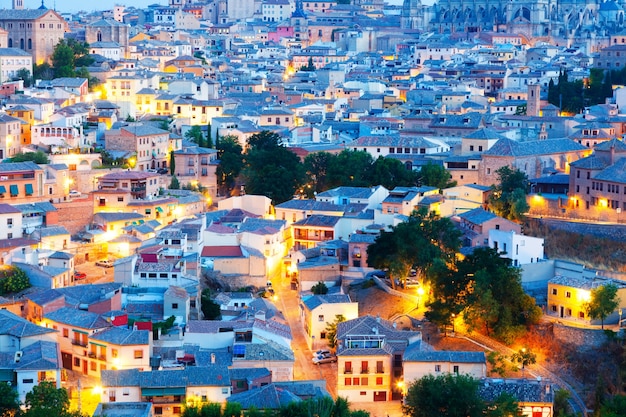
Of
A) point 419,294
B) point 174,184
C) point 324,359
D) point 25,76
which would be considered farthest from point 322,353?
point 25,76

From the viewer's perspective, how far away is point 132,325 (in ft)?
58.6

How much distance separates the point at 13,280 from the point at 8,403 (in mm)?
4892

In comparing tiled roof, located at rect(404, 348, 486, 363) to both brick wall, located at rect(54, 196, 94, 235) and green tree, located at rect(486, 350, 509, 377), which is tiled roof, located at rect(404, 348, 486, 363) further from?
brick wall, located at rect(54, 196, 94, 235)

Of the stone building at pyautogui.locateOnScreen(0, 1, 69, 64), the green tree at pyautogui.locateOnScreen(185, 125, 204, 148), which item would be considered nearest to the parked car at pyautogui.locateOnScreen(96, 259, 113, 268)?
the green tree at pyautogui.locateOnScreen(185, 125, 204, 148)

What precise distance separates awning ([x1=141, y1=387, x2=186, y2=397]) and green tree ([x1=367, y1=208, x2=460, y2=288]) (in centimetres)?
561

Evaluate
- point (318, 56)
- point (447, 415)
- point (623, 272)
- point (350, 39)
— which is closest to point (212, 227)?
point (623, 272)

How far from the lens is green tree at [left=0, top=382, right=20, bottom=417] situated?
15.2 m

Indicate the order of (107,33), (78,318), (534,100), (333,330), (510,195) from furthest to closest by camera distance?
(107,33)
(534,100)
(510,195)
(333,330)
(78,318)

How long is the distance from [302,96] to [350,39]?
16993mm

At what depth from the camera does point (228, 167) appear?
27359mm

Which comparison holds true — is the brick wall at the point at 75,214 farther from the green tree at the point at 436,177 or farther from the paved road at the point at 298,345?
the green tree at the point at 436,177

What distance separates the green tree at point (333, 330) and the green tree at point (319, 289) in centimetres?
194

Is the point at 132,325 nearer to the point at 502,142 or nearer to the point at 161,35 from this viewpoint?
the point at 502,142

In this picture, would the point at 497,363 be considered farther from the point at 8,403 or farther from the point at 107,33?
the point at 107,33
